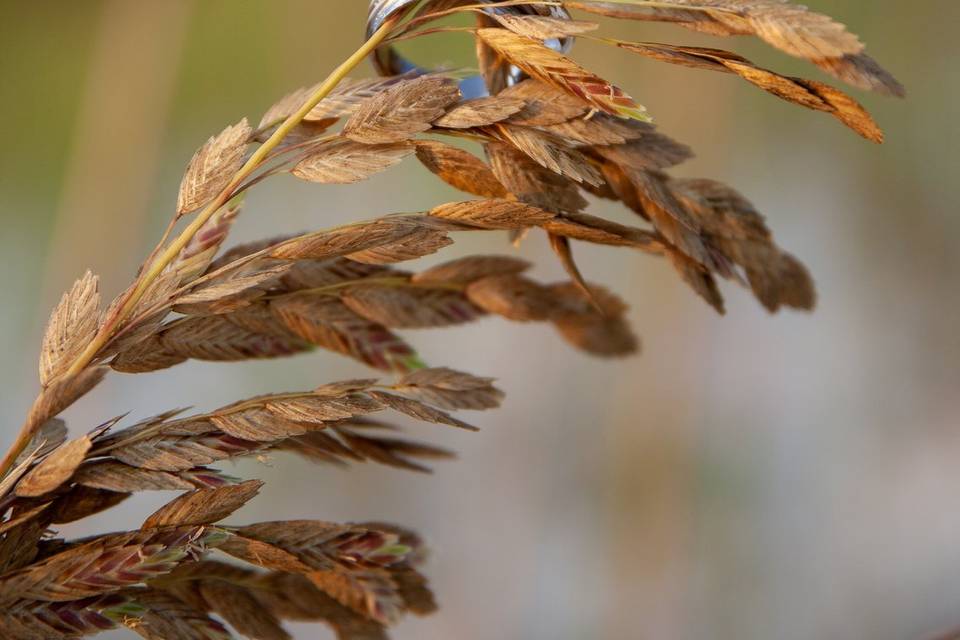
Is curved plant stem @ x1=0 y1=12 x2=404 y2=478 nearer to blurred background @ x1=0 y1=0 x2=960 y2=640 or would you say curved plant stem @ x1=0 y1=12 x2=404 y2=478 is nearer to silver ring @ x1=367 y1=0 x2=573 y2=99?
silver ring @ x1=367 y1=0 x2=573 y2=99

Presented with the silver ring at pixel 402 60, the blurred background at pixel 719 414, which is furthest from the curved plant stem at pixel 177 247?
the blurred background at pixel 719 414

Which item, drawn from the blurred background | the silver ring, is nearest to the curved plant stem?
the silver ring

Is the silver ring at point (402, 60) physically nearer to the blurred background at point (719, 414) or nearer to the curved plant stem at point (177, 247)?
the curved plant stem at point (177, 247)

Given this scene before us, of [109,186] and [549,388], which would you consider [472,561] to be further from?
[109,186]

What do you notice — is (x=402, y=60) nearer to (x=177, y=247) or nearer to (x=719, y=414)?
(x=177, y=247)

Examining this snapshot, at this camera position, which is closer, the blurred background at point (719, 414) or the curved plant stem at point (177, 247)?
the curved plant stem at point (177, 247)
